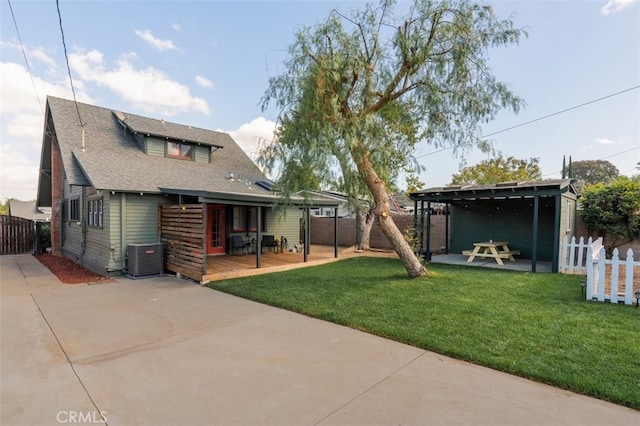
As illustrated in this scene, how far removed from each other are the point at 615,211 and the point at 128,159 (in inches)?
614

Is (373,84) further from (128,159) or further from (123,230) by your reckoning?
(128,159)

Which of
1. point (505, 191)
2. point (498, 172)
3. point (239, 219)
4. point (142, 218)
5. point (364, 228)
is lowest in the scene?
point (364, 228)

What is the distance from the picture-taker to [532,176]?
23.5 meters

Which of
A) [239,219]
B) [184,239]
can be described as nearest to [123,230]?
[184,239]

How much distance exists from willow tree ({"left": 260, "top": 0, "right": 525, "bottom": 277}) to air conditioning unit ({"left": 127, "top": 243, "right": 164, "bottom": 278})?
4.30m

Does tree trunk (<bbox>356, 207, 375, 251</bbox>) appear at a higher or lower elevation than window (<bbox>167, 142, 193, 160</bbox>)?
lower

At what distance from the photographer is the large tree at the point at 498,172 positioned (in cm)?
2061

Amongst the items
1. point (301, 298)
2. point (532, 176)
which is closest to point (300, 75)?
point (301, 298)

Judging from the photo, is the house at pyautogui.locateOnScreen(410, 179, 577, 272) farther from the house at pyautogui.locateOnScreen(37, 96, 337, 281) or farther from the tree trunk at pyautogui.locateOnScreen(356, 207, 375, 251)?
the house at pyautogui.locateOnScreen(37, 96, 337, 281)

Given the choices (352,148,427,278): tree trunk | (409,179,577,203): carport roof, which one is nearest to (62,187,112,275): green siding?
(352,148,427,278): tree trunk

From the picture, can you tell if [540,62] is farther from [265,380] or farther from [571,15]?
[265,380]

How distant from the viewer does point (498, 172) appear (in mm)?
20484

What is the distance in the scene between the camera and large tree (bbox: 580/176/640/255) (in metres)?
9.79

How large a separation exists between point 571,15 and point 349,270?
9.70 m
